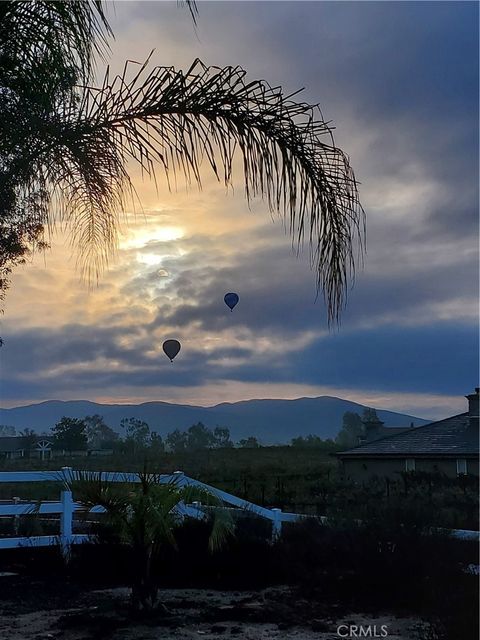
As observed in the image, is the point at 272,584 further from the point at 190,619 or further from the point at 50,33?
the point at 50,33

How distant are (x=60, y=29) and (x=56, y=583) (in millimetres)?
6989

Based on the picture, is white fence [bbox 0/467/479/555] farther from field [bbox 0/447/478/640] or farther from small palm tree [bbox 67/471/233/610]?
small palm tree [bbox 67/471/233/610]

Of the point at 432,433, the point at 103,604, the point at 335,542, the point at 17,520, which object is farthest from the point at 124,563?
the point at 432,433

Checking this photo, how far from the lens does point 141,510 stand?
8.04 m

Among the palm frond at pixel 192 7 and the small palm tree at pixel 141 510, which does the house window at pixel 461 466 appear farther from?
the palm frond at pixel 192 7

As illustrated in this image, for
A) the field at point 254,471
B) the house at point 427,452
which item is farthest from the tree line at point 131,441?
the house at point 427,452

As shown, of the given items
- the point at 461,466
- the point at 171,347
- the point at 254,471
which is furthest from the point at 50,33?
the point at 254,471

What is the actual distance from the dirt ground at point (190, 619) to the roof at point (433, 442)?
2069 cm

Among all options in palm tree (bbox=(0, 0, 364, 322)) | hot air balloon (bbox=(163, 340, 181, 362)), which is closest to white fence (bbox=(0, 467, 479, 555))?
palm tree (bbox=(0, 0, 364, 322))

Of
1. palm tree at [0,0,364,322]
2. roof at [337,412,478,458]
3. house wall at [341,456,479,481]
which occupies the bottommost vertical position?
house wall at [341,456,479,481]

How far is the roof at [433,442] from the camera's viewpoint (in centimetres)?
2850

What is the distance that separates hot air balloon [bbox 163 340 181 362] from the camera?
23391 mm

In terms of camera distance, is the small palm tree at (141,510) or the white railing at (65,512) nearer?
the small palm tree at (141,510)

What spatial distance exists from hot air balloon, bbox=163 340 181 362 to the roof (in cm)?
1101
